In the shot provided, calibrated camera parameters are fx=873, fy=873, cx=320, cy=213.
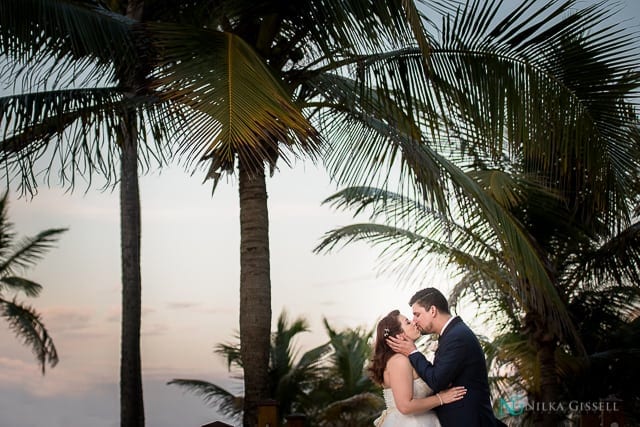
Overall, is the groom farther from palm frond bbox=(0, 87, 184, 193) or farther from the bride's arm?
palm frond bbox=(0, 87, 184, 193)

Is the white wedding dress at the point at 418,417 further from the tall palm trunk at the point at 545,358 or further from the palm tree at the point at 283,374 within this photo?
the palm tree at the point at 283,374

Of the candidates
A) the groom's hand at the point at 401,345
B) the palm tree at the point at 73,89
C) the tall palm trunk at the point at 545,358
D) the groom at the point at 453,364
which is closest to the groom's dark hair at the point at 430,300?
the groom at the point at 453,364

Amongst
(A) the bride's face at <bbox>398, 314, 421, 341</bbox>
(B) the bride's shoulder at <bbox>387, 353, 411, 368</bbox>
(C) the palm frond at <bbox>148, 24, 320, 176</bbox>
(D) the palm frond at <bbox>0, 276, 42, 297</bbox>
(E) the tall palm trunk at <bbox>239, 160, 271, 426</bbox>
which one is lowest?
(B) the bride's shoulder at <bbox>387, 353, 411, 368</bbox>

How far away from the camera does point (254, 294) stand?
7727 mm

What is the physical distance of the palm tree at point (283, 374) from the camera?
19750mm

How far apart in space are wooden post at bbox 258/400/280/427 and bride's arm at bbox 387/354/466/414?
5.64 feet

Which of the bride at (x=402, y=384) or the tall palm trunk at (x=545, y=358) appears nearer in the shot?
the bride at (x=402, y=384)

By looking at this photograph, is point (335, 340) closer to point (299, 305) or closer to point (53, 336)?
point (299, 305)

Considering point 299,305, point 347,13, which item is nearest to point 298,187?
point 299,305

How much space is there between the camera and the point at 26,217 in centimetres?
1905

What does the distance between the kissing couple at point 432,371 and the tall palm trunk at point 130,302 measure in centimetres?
949

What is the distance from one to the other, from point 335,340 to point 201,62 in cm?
1513

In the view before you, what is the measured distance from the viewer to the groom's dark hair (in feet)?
17.1

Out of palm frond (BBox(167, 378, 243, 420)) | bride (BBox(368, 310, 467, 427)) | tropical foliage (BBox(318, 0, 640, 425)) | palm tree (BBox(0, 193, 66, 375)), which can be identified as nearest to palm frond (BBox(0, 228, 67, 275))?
palm tree (BBox(0, 193, 66, 375))
